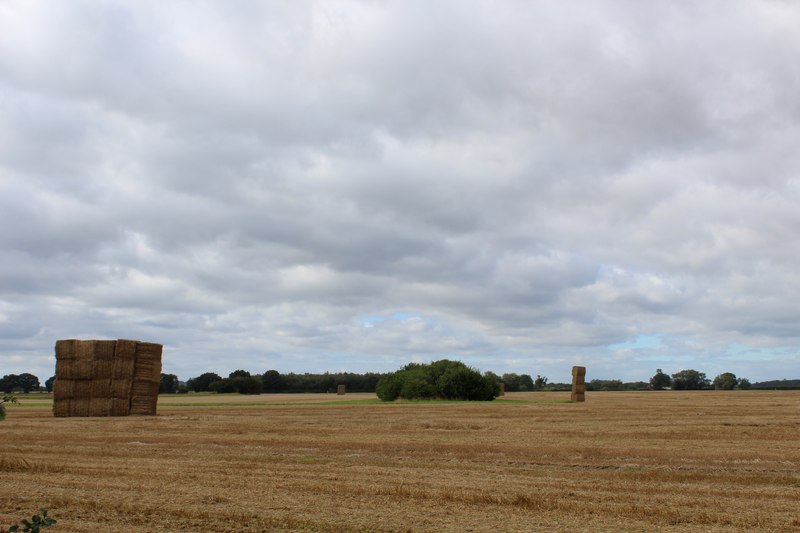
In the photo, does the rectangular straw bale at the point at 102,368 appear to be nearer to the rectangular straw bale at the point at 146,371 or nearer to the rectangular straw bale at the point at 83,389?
the rectangular straw bale at the point at 83,389

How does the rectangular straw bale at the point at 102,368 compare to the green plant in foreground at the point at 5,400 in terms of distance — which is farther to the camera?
the rectangular straw bale at the point at 102,368

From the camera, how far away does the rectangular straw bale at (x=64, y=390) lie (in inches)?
1253

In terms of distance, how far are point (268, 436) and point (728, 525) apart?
1383 centimetres

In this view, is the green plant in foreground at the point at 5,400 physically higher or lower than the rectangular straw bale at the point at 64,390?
higher

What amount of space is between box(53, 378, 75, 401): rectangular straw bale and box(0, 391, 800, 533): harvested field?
32.4ft

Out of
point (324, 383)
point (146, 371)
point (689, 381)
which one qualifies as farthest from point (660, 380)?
point (146, 371)

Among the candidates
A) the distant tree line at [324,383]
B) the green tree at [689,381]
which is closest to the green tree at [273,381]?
the distant tree line at [324,383]

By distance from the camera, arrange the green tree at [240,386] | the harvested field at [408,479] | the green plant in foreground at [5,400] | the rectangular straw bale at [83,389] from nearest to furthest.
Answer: the green plant in foreground at [5,400] < the harvested field at [408,479] < the rectangular straw bale at [83,389] < the green tree at [240,386]

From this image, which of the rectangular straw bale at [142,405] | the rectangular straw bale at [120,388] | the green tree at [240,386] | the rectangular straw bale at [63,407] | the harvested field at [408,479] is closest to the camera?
the harvested field at [408,479]

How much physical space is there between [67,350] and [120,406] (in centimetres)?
347

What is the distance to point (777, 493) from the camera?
1076 centimetres

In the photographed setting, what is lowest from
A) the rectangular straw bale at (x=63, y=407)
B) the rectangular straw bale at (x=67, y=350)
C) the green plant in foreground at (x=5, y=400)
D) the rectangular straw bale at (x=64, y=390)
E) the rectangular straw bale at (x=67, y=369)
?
the rectangular straw bale at (x=63, y=407)

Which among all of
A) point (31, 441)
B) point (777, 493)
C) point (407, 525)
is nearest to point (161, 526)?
point (407, 525)

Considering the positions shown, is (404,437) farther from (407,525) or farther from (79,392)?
(79,392)
